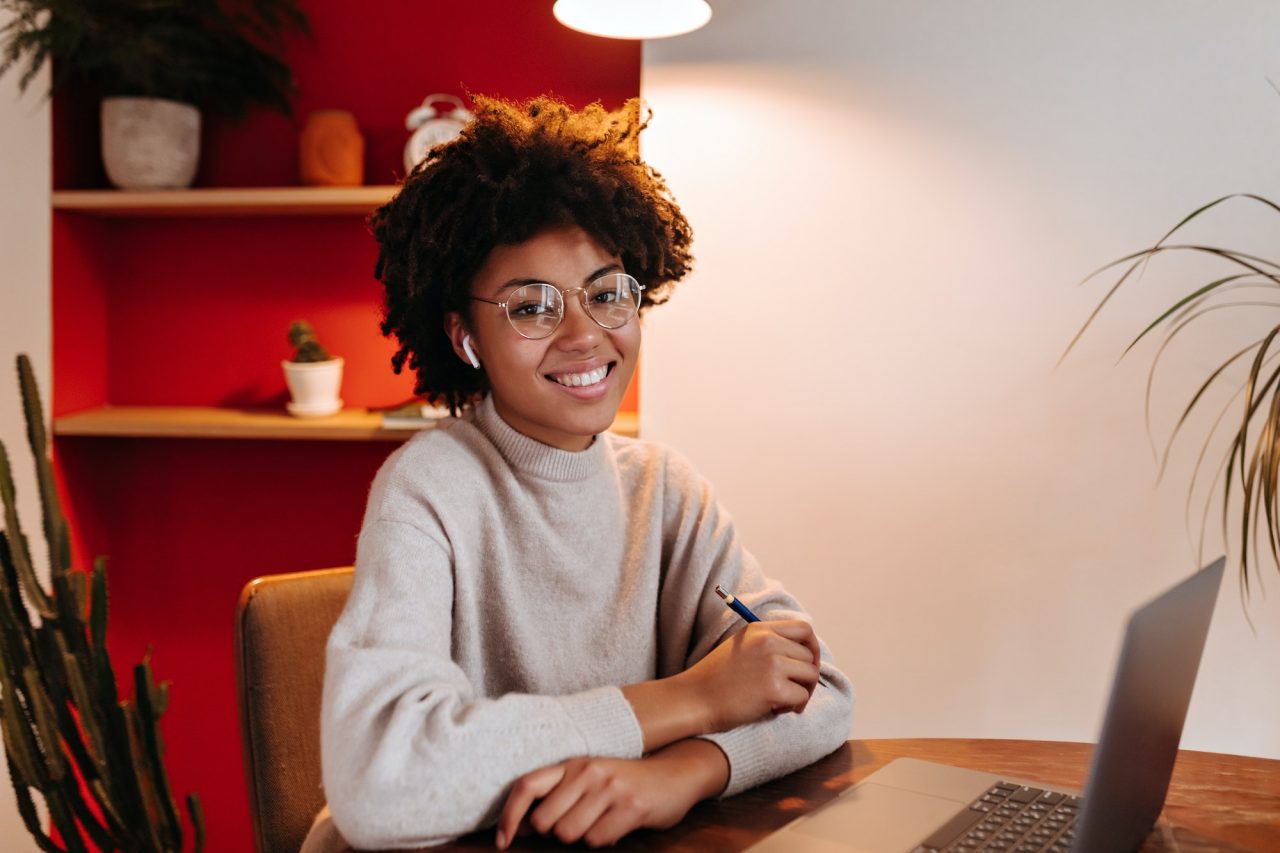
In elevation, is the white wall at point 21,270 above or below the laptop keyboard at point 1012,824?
above

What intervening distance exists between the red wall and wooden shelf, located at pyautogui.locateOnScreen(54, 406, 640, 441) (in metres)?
0.12

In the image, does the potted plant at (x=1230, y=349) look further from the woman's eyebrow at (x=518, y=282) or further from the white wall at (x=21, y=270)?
the white wall at (x=21, y=270)

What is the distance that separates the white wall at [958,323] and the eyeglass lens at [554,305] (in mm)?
881

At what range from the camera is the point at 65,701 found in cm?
172

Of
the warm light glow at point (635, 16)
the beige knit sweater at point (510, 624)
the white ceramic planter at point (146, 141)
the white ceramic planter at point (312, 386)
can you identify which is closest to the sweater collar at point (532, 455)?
the beige knit sweater at point (510, 624)

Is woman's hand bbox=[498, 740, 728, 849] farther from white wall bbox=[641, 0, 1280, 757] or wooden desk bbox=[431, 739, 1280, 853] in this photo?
white wall bbox=[641, 0, 1280, 757]

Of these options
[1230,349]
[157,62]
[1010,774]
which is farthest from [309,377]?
[1230,349]

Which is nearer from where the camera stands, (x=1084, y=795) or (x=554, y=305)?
(x=1084, y=795)

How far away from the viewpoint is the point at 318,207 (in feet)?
8.34

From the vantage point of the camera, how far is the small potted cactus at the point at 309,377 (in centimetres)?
254

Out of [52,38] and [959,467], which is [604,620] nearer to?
[959,467]

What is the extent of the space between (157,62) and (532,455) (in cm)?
165

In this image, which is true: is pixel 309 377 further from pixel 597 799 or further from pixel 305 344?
pixel 597 799

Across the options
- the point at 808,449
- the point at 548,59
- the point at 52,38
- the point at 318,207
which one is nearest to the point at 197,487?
the point at 318,207
